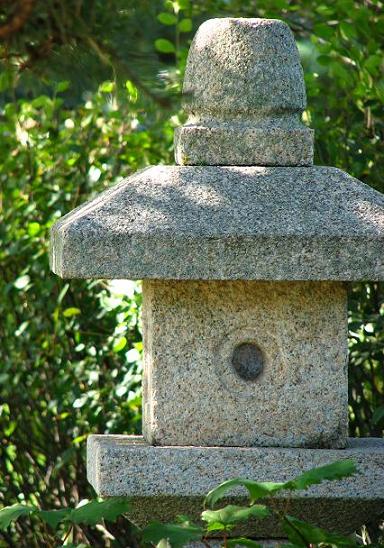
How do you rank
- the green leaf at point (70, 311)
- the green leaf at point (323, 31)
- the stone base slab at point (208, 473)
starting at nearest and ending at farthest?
the stone base slab at point (208, 473)
the green leaf at point (323, 31)
the green leaf at point (70, 311)

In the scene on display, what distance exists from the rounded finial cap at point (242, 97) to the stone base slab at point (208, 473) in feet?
2.36

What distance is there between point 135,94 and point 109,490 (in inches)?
46.0

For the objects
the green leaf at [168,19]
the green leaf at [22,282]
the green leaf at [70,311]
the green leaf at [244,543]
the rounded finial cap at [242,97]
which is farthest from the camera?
the green leaf at [22,282]

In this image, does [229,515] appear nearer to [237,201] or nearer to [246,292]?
[246,292]

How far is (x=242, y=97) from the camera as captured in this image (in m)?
2.79

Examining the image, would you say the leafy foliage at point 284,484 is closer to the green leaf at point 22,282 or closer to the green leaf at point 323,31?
the green leaf at point 323,31

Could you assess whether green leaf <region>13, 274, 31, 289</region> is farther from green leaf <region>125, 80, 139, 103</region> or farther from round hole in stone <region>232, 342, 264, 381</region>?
green leaf <region>125, 80, 139, 103</region>

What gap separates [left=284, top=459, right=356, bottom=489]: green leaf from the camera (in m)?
2.33

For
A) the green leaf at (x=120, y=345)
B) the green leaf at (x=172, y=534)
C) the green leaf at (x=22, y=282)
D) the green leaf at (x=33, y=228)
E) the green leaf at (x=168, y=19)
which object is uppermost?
the green leaf at (x=168, y=19)

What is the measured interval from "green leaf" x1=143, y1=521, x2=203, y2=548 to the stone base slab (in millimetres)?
287

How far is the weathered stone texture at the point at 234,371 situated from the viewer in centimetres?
275

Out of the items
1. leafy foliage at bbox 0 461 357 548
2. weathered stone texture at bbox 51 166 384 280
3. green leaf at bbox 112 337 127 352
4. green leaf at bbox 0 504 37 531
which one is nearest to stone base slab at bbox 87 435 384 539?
leafy foliage at bbox 0 461 357 548

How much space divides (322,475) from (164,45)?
0.95 m

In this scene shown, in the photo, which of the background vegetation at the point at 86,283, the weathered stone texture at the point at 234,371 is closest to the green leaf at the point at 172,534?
the weathered stone texture at the point at 234,371
